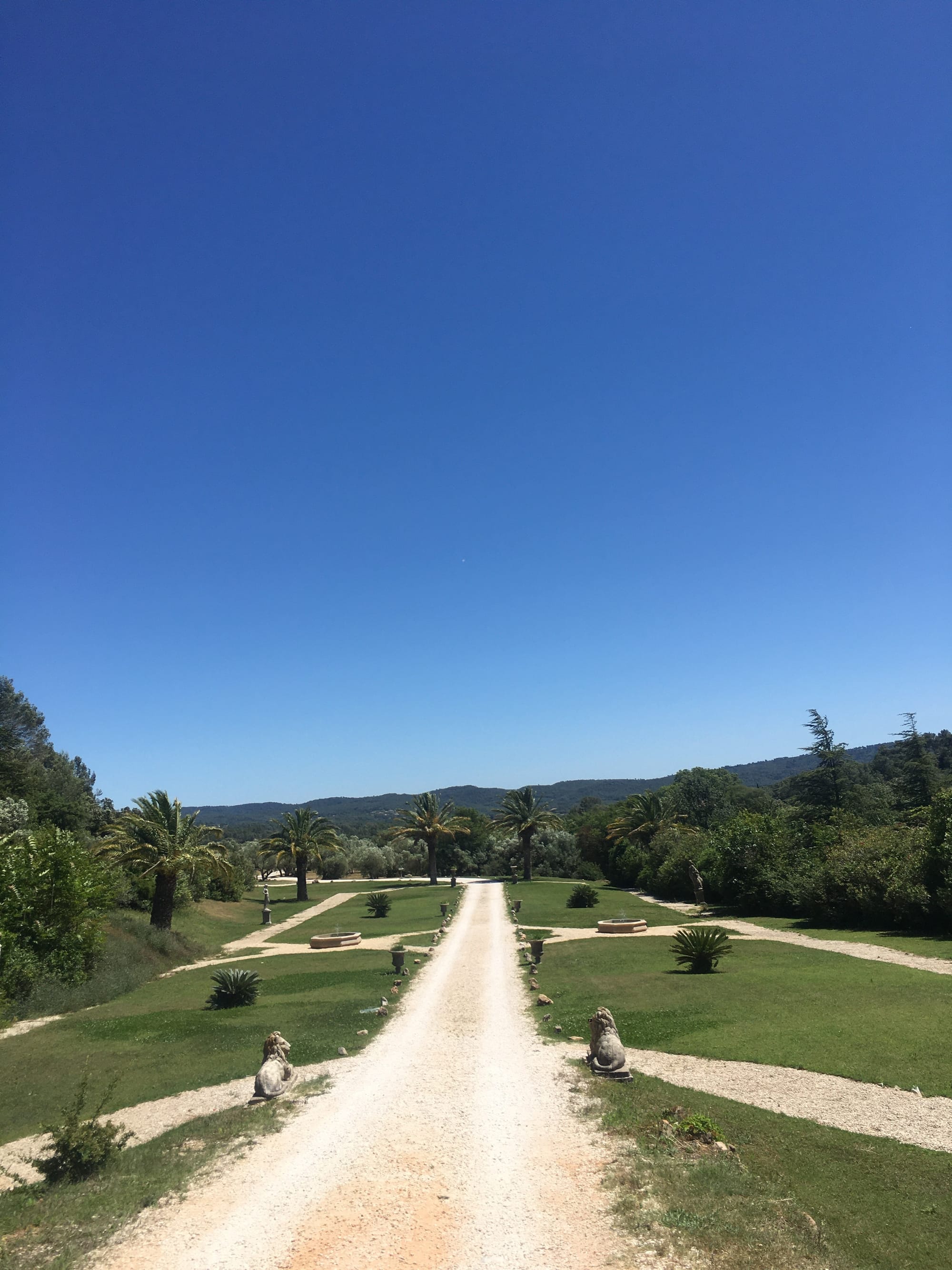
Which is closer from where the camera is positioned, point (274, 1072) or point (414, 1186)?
point (414, 1186)

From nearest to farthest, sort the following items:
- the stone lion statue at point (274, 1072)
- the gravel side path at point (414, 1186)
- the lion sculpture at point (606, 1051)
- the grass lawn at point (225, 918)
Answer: the gravel side path at point (414, 1186)
the stone lion statue at point (274, 1072)
the lion sculpture at point (606, 1051)
the grass lawn at point (225, 918)

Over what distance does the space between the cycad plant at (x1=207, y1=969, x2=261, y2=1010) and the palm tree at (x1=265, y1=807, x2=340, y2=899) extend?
31.6 meters

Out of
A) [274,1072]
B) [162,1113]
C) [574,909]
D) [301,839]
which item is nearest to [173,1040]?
[162,1113]

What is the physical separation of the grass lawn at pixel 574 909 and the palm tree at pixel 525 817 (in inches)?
236

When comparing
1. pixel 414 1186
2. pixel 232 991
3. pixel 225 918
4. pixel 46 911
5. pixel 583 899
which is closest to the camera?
pixel 414 1186

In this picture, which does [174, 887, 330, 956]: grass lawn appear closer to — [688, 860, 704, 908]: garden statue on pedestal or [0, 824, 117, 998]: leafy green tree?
[0, 824, 117, 998]: leafy green tree

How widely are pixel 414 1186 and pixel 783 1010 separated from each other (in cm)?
1105

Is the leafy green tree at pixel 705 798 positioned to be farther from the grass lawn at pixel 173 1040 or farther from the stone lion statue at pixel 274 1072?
the stone lion statue at pixel 274 1072

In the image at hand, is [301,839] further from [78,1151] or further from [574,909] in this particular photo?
[78,1151]

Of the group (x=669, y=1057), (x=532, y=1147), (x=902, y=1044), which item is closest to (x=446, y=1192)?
(x=532, y=1147)

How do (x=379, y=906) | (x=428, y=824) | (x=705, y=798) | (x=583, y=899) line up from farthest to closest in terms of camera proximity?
1. (x=705, y=798)
2. (x=428, y=824)
3. (x=583, y=899)
4. (x=379, y=906)

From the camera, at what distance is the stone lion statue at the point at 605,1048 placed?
1241 centimetres

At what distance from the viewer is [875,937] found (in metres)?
25.6

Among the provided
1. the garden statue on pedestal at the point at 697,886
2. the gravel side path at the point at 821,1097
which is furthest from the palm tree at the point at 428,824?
the gravel side path at the point at 821,1097
